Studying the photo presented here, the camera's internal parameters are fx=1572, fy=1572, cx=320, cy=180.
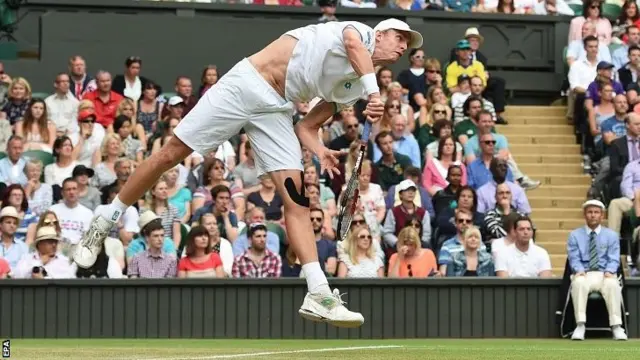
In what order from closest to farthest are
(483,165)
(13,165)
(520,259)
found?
(520,259) < (13,165) < (483,165)

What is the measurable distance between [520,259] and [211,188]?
3.58 m

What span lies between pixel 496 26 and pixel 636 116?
4.41 metres

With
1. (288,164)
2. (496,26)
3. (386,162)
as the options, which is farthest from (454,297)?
(496,26)

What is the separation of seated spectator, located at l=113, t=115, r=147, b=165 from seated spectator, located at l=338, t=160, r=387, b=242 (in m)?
2.91

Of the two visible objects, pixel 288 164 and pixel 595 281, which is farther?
pixel 595 281

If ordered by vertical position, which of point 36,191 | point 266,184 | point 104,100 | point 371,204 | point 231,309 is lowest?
point 231,309

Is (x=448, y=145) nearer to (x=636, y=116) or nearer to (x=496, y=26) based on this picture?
(x=636, y=116)

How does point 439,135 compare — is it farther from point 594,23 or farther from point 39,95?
point 39,95

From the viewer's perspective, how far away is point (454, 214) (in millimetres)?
17484

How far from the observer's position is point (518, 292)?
1622 centimetres

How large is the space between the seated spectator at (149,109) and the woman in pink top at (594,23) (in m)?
6.30

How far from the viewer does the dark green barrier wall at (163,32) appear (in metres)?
22.0

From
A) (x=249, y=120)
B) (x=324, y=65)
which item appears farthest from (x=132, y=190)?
(x=324, y=65)

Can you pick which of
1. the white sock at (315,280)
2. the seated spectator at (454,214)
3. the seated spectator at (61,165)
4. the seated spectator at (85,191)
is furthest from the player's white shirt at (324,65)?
the seated spectator at (61,165)
